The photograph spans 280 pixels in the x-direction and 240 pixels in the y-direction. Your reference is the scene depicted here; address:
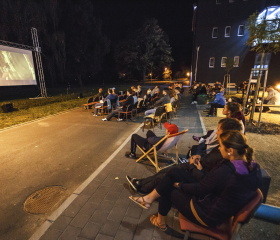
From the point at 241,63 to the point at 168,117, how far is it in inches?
931

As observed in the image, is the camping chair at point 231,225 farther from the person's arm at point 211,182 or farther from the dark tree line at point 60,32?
the dark tree line at point 60,32

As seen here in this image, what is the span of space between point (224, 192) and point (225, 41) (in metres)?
30.6

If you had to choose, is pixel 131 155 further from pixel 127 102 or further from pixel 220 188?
pixel 127 102

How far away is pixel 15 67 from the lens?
1513 centimetres

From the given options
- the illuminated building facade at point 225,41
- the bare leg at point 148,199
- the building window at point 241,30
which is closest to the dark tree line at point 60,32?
the illuminated building facade at point 225,41

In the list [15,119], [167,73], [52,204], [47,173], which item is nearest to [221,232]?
[52,204]

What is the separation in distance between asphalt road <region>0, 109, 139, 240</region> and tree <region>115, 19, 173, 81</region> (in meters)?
37.6

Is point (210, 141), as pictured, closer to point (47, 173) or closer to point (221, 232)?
point (221, 232)

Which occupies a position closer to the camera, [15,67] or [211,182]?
[211,182]

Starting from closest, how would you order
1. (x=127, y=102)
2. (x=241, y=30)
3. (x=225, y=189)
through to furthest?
1. (x=225, y=189)
2. (x=127, y=102)
3. (x=241, y=30)

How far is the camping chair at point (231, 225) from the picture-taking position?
1787mm

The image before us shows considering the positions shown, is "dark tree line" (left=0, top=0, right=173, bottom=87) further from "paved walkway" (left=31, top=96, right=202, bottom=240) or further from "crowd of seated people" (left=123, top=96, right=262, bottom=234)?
"crowd of seated people" (left=123, top=96, right=262, bottom=234)

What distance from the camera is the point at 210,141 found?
4.11 metres

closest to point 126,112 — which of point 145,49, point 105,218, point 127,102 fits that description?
point 127,102
